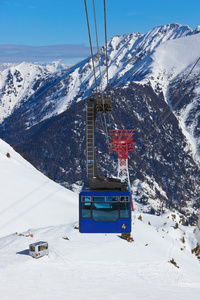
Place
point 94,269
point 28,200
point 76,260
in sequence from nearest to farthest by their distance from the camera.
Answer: point 94,269, point 76,260, point 28,200

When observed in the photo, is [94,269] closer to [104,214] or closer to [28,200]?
[104,214]

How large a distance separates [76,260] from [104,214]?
11114mm

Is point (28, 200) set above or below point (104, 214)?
below

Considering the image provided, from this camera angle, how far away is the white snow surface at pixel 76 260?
26.9m

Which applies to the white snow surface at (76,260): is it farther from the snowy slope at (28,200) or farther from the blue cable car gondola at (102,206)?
the blue cable car gondola at (102,206)

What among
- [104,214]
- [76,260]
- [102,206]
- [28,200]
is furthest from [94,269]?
[28,200]

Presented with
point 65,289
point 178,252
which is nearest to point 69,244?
point 65,289

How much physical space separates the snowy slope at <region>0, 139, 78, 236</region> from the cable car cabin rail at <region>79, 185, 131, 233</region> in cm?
2680

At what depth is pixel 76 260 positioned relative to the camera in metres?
34.1

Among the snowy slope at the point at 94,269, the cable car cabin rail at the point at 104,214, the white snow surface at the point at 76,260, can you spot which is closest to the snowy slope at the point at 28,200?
the white snow surface at the point at 76,260

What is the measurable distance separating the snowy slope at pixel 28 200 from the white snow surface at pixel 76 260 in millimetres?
152

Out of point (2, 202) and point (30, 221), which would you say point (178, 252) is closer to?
point (30, 221)

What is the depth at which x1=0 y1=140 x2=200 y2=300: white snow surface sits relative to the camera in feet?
88.2

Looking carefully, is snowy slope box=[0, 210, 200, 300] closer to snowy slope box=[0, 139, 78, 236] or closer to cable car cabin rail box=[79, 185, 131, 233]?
cable car cabin rail box=[79, 185, 131, 233]
